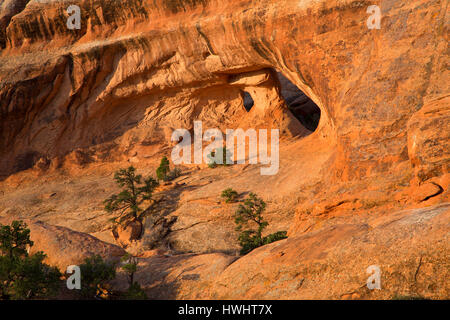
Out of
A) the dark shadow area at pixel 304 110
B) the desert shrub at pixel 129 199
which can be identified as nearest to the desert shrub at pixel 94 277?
the desert shrub at pixel 129 199

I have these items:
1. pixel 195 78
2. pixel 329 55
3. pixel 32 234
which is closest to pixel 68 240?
pixel 32 234

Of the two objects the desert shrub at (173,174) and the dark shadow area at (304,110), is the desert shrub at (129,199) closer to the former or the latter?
the desert shrub at (173,174)

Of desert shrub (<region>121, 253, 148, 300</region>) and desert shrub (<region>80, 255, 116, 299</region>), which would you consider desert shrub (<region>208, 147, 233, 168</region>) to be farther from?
desert shrub (<region>80, 255, 116, 299</region>)

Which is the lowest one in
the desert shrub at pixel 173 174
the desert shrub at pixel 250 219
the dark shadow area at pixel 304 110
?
the desert shrub at pixel 250 219

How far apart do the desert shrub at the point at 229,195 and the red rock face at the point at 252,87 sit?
126cm

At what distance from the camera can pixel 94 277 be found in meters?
9.16

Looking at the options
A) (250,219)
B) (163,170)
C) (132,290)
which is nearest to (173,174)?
(163,170)

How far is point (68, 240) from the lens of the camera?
1082 centimetres

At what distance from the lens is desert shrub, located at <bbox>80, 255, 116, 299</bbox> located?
9.03m

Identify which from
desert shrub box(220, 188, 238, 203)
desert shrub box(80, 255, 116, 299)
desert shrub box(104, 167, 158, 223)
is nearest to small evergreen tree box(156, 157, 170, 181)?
desert shrub box(104, 167, 158, 223)

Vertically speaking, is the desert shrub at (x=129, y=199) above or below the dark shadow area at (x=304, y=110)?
below

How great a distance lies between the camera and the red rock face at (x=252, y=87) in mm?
10609

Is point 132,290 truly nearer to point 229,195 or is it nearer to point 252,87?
point 229,195

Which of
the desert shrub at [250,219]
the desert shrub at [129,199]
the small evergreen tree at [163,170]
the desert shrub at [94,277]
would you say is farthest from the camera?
the small evergreen tree at [163,170]
